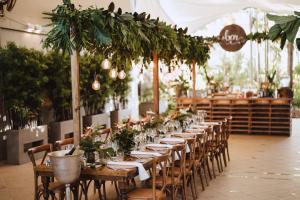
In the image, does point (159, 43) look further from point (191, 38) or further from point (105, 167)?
point (105, 167)

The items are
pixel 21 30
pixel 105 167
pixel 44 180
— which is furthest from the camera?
pixel 21 30

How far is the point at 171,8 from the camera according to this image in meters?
11.7

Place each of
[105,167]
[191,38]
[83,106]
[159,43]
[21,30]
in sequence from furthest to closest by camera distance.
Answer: [83,106], [21,30], [191,38], [159,43], [105,167]

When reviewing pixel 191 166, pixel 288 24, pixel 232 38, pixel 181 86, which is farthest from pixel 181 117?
pixel 181 86

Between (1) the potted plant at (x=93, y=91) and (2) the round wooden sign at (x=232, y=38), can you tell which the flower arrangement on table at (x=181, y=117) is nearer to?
(1) the potted plant at (x=93, y=91)

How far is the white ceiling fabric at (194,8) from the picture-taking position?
10.8m

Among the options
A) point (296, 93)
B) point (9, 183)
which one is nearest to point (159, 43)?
point (9, 183)

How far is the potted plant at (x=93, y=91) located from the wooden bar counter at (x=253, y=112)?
253 cm

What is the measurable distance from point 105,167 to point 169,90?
12.4 m

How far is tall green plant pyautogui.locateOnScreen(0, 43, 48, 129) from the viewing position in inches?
364

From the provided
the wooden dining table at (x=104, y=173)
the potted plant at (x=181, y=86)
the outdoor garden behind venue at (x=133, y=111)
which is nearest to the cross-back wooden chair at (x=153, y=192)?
the outdoor garden behind venue at (x=133, y=111)

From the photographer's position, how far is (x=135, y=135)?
5.89 meters

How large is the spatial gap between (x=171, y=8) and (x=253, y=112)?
3880 mm

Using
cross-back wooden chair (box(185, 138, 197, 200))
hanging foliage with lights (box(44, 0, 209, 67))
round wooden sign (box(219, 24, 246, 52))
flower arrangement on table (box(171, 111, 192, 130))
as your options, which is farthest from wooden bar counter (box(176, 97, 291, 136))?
cross-back wooden chair (box(185, 138, 197, 200))
